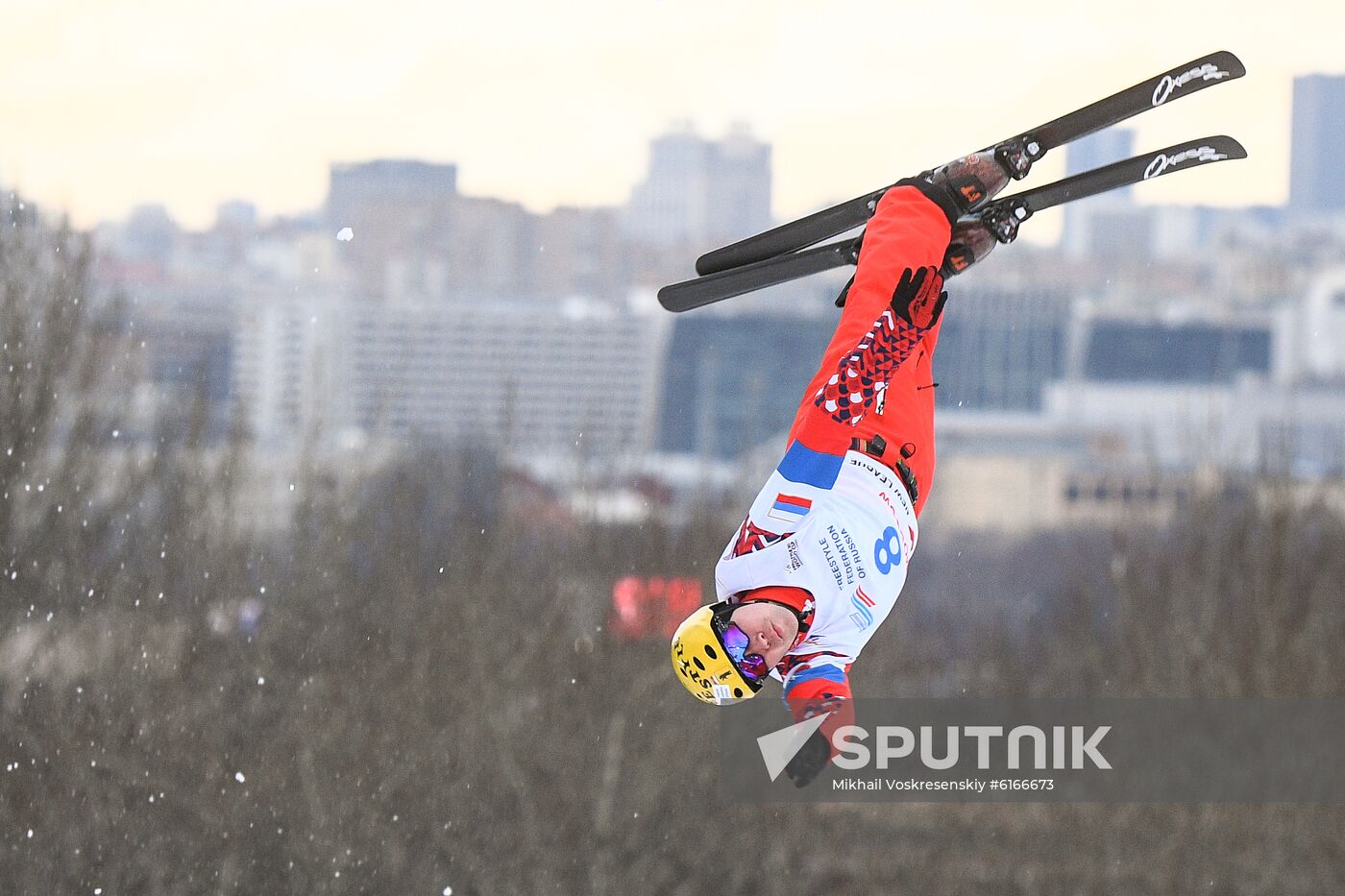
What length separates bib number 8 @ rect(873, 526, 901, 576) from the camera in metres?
3.59

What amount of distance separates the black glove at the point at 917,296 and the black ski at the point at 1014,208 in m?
0.33

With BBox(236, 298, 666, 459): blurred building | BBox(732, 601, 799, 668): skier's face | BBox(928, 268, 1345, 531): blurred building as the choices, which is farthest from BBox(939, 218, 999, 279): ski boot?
BBox(928, 268, 1345, 531): blurred building

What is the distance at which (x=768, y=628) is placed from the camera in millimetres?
3422

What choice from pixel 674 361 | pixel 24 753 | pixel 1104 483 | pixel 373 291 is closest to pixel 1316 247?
pixel 1104 483

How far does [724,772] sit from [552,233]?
19402 mm

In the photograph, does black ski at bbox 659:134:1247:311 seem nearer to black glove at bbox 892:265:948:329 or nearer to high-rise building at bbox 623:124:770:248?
black glove at bbox 892:265:948:329

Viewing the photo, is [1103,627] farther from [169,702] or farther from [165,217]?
[165,217]

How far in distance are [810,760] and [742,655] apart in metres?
0.30

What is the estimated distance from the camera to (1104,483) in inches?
1198

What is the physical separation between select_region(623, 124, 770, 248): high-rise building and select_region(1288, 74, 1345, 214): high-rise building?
36.5 feet

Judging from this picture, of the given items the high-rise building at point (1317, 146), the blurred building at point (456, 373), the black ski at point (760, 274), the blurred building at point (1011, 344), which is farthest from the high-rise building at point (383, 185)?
the black ski at point (760, 274)

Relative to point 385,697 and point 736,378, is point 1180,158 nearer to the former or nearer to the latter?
point 385,697

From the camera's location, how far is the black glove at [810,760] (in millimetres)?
3256

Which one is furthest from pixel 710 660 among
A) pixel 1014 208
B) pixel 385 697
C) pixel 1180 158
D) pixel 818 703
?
pixel 385 697
